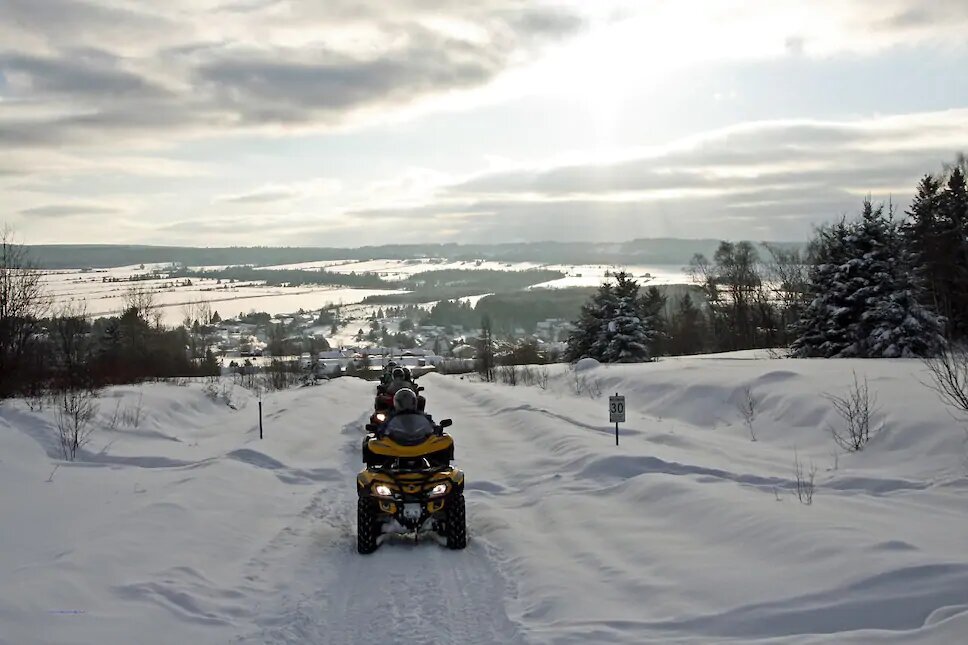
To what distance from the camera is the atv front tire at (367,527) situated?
27.8ft

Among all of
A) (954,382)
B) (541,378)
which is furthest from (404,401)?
(541,378)

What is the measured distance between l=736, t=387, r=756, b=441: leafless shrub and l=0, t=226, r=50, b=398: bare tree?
2053 centimetres

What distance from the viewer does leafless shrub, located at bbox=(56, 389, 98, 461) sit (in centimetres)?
1495

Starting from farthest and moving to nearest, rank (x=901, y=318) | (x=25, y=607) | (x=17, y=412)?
(x=901, y=318), (x=17, y=412), (x=25, y=607)

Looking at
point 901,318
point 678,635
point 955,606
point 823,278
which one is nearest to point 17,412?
point 678,635

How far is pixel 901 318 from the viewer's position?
30234 millimetres

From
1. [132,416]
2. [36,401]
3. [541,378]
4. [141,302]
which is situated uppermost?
[141,302]

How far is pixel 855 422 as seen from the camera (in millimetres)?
14688

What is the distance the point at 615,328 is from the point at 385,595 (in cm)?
4271

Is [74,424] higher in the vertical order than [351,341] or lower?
higher

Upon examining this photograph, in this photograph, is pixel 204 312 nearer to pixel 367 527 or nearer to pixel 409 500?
pixel 367 527

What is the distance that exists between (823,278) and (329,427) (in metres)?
26.4

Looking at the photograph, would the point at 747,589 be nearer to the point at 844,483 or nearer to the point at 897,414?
the point at 844,483

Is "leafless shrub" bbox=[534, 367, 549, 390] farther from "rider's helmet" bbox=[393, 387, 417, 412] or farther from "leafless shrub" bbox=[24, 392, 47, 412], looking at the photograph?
"rider's helmet" bbox=[393, 387, 417, 412]
